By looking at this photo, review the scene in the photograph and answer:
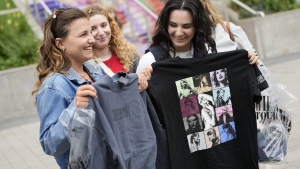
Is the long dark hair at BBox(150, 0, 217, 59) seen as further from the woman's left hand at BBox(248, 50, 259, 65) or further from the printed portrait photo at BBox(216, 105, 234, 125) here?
the printed portrait photo at BBox(216, 105, 234, 125)

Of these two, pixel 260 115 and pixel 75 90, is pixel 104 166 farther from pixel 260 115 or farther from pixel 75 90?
pixel 260 115

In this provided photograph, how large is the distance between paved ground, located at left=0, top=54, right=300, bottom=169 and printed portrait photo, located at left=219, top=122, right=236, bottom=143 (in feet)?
6.38

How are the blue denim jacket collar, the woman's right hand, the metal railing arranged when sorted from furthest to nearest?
the metal railing → the blue denim jacket collar → the woman's right hand

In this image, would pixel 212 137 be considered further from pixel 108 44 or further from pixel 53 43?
pixel 53 43

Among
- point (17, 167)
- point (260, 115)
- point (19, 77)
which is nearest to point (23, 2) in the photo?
point (19, 77)

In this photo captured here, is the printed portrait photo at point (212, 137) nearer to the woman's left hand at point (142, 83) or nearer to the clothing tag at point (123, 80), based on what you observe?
the woman's left hand at point (142, 83)

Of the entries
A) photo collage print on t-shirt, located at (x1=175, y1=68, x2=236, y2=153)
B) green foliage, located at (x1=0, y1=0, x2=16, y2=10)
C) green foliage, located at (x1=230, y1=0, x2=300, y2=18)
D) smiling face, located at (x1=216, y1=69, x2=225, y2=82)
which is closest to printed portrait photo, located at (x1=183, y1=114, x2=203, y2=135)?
photo collage print on t-shirt, located at (x1=175, y1=68, x2=236, y2=153)

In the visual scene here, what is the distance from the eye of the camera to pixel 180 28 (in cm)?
354

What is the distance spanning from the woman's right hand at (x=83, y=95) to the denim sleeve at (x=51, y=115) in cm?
13

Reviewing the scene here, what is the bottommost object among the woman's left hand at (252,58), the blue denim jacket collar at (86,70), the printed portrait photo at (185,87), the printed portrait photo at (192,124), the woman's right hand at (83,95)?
the printed portrait photo at (192,124)

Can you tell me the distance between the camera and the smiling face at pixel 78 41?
2.92m

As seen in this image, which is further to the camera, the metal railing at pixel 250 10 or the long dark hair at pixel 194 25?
the metal railing at pixel 250 10

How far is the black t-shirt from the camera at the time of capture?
3471 millimetres

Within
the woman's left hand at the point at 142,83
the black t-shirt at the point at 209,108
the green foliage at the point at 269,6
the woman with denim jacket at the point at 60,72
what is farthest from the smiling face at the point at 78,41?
the green foliage at the point at 269,6
